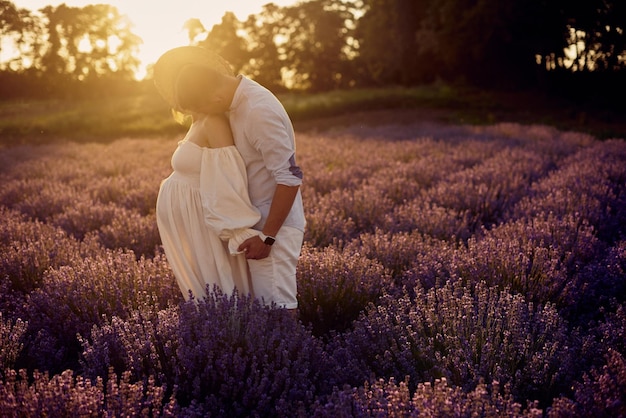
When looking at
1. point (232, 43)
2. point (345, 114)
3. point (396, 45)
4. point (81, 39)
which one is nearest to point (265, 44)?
point (232, 43)

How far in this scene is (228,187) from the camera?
2.15 metres

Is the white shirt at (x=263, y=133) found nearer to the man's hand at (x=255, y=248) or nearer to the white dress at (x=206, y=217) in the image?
the white dress at (x=206, y=217)

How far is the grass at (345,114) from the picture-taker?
45.4ft

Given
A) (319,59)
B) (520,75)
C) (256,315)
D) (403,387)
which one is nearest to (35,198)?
(256,315)

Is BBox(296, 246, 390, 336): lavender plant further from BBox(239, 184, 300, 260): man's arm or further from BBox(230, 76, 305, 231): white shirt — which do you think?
BBox(230, 76, 305, 231): white shirt

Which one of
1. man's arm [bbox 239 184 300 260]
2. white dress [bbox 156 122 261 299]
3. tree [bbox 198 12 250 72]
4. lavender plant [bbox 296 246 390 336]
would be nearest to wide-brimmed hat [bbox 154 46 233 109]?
white dress [bbox 156 122 261 299]

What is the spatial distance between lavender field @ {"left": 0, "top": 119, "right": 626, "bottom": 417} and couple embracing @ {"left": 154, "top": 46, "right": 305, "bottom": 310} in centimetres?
18

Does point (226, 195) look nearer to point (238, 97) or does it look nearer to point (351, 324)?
point (238, 97)

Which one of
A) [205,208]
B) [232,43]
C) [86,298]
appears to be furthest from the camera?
[232,43]

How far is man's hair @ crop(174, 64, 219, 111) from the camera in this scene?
6.54 feet

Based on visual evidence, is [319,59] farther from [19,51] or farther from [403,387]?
[403,387]

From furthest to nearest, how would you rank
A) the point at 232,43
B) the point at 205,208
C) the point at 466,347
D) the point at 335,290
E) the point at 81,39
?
the point at 232,43
the point at 81,39
the point at 335,290
the point at 205,208
the point at 466,347

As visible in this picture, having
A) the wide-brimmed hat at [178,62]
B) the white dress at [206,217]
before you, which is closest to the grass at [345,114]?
the wide-brimmed hat at [178,62]

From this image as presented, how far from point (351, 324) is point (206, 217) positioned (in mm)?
1026
